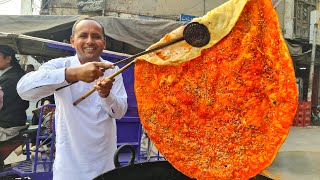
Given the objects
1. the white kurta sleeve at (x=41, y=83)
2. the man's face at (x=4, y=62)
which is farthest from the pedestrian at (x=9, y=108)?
the white kurta sleeve at (x=41, y=83)

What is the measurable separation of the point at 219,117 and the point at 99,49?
94 cm

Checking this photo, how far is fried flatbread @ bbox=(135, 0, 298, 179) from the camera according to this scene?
1757 millimetres

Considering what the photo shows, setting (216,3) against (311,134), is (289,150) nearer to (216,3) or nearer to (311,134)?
(311,134)

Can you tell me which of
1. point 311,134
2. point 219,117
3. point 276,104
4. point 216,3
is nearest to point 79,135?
point 219,117

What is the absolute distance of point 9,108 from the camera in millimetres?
4262

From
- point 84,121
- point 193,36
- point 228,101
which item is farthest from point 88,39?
point 228,101

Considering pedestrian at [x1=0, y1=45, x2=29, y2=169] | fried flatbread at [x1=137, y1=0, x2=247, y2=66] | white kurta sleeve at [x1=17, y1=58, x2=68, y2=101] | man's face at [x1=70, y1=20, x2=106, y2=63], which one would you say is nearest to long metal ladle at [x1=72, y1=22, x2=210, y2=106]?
fried flatbread at [x1=137, y1=0, x2=247, y2=66]

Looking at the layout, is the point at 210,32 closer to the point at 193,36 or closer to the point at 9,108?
the point at 193,36

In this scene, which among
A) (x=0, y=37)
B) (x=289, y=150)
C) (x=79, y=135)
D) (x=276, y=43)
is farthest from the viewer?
(x=289, y=150)

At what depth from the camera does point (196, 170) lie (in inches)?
76.5

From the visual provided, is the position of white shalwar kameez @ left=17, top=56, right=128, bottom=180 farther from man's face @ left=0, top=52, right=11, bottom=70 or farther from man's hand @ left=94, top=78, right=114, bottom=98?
man's face @ left=0, top=52, right=11, bottom=70

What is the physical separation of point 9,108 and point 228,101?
345 cm

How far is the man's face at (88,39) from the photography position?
2.11m

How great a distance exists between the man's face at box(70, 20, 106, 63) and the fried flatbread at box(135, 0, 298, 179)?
43cm
